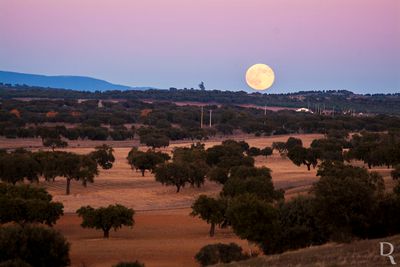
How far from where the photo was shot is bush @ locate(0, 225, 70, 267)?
2584 cm

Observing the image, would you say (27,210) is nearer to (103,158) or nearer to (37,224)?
(37,224)

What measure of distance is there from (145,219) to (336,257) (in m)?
24.1

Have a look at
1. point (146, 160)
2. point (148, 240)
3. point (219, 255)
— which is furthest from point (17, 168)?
point (219, 255)

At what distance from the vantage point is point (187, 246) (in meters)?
32.8

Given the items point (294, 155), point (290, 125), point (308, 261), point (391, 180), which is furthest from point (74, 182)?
point (290, 125)

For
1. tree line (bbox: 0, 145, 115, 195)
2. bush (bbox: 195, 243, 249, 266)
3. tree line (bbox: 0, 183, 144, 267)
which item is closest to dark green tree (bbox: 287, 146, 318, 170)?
tree line (bbox: 0, 145, 115, 195)

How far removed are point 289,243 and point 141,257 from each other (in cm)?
673

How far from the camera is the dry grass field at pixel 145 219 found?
30.3 m

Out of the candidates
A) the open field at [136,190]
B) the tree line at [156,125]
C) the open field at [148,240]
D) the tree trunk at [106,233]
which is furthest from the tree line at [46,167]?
the tree line at [156,125]

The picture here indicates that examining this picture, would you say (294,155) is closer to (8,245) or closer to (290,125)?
(8,245)

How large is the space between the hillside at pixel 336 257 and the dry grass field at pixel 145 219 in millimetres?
6658

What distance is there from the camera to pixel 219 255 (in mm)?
26797

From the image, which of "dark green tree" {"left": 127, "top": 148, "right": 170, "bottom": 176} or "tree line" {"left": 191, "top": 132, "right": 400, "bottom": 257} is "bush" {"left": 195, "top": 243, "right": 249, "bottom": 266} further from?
"dark green tree" {"left": 127, "top": 148, "right": 170, "bottom": 176}

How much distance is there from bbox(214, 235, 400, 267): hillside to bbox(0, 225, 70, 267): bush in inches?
305
